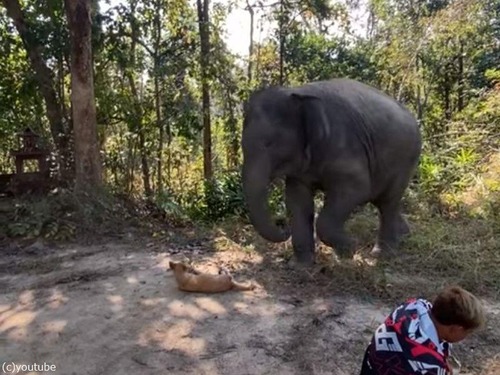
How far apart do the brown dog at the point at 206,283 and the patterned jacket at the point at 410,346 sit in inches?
81.1

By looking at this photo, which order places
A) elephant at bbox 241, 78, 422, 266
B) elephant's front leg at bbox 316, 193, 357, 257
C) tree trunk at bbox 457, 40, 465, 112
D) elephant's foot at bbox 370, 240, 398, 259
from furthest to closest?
tree trunk at bbox 457, 40, 465, 112 < elephant's foot at bbox 370, 240, 398, 259 < elephant's front leg at bbox 316, 193, 357, 257 < elephant at bbox 241, 78, 422, 266

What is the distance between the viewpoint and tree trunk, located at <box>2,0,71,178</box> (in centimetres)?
745

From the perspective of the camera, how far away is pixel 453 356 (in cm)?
301

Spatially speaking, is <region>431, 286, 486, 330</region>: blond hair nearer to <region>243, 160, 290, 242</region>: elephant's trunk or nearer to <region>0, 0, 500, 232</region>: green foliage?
<region>243, 160, 290, 242</region>: elephant's trunk

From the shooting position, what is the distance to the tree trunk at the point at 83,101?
6.46 meters

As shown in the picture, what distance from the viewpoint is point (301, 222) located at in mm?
4656

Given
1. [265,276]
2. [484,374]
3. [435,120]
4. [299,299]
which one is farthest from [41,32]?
[435,120]

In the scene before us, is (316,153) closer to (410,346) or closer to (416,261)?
(416,261)

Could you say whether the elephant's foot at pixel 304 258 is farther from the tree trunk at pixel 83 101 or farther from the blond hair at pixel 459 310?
the tree trunk at pixel 83 101

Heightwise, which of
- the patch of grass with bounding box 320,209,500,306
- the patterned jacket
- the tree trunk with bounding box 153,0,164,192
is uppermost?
the tree trunk with bounding box 153,0,164,192

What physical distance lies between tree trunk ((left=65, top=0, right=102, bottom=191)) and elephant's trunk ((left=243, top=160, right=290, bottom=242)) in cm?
316

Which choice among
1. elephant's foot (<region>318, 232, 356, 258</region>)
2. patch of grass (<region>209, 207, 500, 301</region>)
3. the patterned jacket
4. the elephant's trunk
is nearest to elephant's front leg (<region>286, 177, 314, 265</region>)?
patch of grass (<region>209, 207, 500, 301</region>)

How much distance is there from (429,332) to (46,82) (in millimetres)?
7064

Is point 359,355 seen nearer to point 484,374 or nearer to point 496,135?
point 484,374
